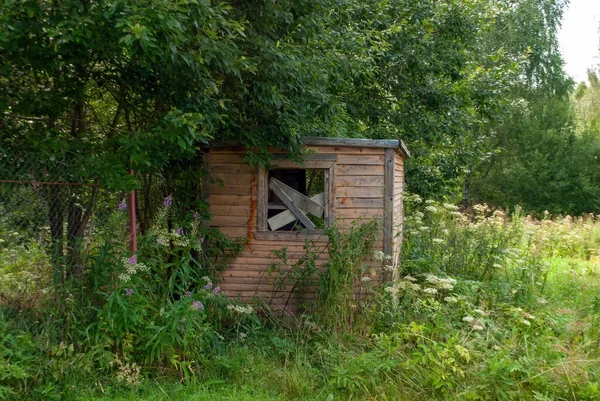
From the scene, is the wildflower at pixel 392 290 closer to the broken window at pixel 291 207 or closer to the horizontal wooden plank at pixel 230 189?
the broken window at pixel 291 207

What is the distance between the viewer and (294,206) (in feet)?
25.9

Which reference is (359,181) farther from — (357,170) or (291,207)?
(291,207)

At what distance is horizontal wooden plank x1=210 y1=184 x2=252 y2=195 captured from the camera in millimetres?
7902

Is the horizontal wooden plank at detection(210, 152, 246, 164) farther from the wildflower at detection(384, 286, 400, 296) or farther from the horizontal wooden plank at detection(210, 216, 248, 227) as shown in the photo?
the wildflower at detection(384, 286, 400, 296)

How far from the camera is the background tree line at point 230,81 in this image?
16.8 ft

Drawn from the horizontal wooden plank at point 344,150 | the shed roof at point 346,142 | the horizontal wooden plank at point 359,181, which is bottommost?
the horizontal wooden plank at point 359,181

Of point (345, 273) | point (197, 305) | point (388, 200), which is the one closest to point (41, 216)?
point (197, 305)

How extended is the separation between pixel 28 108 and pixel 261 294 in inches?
147

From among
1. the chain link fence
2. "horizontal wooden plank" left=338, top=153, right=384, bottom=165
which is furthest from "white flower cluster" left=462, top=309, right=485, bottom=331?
the chain link fence

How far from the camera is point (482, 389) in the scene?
216 inches

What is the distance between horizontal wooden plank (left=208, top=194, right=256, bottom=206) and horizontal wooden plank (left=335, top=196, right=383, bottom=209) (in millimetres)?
1164

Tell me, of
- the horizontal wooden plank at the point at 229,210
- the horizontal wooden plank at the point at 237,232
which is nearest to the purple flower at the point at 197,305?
the horizontal wooden plank at the point at 237,232

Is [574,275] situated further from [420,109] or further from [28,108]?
[28,108]

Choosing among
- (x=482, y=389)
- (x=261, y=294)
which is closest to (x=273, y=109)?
(x=261, y=294)
